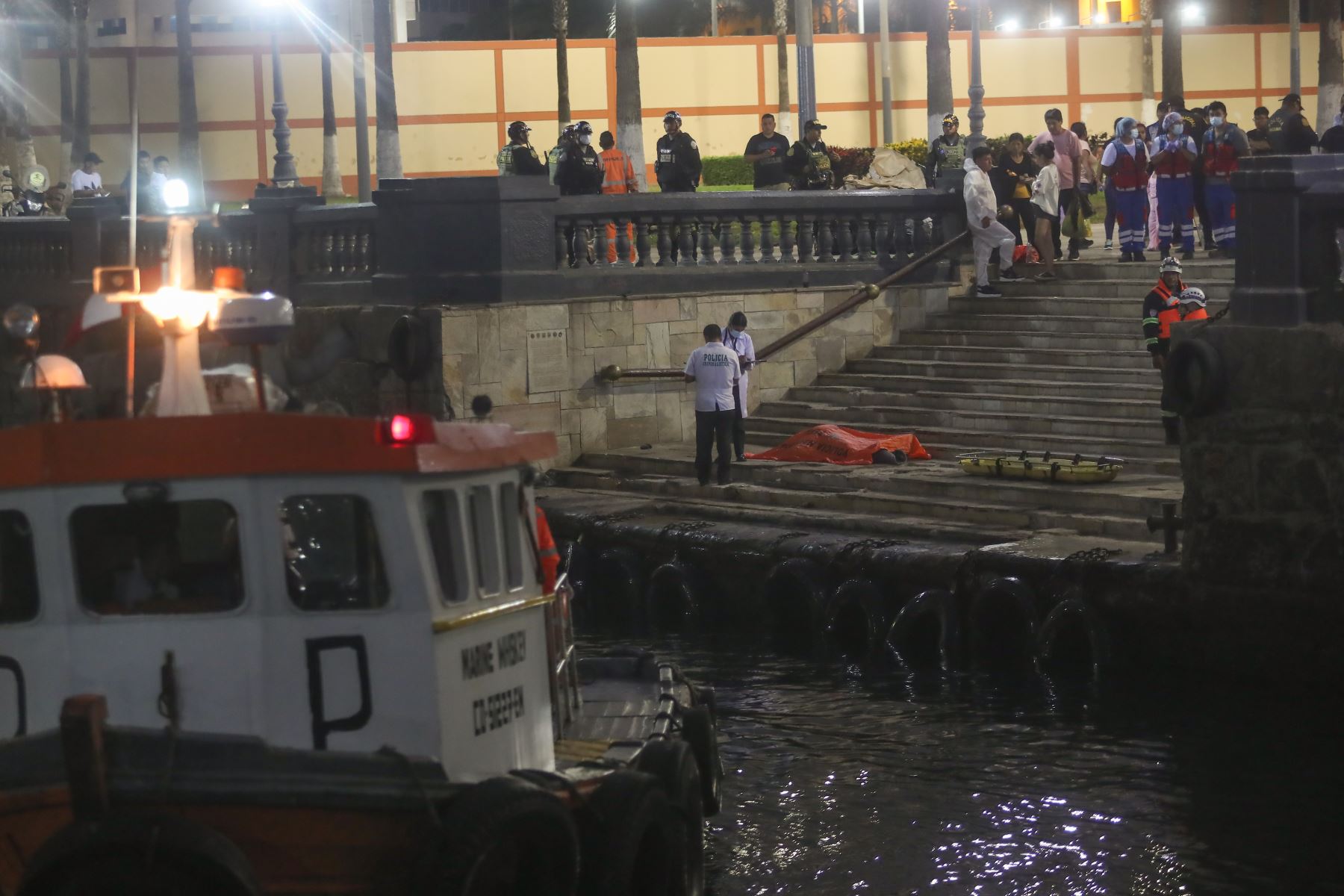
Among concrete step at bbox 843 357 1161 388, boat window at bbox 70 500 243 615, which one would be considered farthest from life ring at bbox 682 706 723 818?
concrete step at bbox 843 357 1161 388

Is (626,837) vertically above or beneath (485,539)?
beneath

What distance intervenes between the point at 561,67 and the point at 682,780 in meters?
37.5

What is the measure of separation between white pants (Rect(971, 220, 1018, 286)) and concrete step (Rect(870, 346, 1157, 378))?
102 cm

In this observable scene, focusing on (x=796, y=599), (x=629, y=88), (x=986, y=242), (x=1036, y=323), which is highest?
(x=629, y=88)

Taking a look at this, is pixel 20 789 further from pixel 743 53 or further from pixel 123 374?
pixel 743 53

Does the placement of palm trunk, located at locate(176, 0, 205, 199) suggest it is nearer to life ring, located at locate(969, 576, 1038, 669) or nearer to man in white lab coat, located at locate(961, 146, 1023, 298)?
man in white lab coat, located at locate(961, 146, 1023, 298)

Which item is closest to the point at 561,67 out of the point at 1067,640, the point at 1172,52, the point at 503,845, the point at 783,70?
the point at 783,70

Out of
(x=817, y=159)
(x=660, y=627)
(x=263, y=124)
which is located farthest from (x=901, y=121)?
(x=660, y=627)

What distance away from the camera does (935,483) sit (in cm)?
1695

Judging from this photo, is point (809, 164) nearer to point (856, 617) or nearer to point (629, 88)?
point (856, 617)

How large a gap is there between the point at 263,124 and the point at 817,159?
25.1 metres

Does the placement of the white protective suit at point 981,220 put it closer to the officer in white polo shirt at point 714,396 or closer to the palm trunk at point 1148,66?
the officer in white polo shirt at point 714,396

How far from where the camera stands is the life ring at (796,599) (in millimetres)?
15500

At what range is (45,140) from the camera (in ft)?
147
